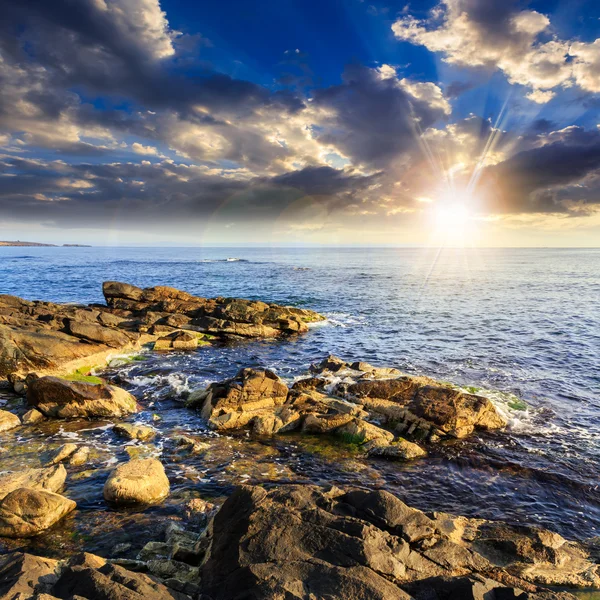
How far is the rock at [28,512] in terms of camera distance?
10.9 metres

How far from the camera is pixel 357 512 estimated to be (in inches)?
376

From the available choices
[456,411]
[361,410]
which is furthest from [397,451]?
[456,411]

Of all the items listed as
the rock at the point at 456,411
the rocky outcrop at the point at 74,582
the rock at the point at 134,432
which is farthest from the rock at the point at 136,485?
the rock at the point at 456,411

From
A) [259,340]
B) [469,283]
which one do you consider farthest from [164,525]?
[469,283]

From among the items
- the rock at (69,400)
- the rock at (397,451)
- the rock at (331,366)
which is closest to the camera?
the rock at (397,451)

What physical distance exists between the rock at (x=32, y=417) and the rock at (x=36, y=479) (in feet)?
17.7

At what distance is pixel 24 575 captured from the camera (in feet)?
23.9

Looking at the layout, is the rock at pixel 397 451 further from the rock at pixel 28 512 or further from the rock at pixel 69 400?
the rock at pixel 69 400

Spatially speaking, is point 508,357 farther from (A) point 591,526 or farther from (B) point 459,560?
(B) point 459,560

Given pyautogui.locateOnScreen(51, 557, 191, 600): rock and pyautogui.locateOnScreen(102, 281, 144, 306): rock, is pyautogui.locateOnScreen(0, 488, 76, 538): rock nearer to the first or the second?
pyautogui.locateOnScreen(51, 557, 191, 600): rock

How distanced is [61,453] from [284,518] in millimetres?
10931

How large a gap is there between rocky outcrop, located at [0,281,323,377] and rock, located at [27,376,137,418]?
568 cm

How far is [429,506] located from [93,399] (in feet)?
53.7

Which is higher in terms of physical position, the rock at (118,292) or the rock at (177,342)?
the rock at (118,292)
